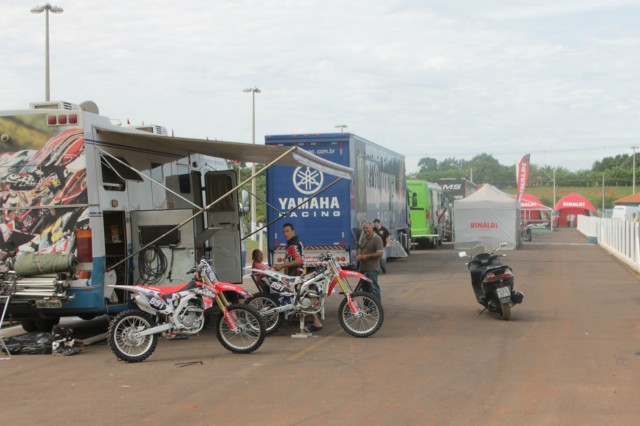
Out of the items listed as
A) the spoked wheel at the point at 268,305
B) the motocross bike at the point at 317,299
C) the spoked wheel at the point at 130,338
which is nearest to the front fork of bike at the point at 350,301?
the motocross bike at the point at 317,299

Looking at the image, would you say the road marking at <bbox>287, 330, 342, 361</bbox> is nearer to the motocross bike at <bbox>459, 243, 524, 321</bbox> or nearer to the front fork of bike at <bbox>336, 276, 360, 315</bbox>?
the front fork of bike at <bbox>336, 276, 360, 315</bbox>

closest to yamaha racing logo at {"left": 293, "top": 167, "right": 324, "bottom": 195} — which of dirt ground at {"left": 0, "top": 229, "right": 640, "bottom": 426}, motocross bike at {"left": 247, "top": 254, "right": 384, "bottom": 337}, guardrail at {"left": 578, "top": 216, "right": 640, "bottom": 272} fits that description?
dirt ground at {"left": 0, "top": 229, "right": 640, "bottom": 426}

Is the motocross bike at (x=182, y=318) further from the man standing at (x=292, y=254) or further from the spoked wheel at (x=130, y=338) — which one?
the man standing at (x=292, y=254)

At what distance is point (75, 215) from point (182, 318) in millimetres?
2030

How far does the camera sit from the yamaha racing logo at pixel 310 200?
19.1 meters

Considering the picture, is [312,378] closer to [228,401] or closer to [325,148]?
[228,401]

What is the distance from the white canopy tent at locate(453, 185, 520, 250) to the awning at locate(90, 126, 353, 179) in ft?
85.0

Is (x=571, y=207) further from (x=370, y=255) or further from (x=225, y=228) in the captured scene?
(x=370, y=255)

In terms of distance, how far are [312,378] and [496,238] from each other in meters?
30.8

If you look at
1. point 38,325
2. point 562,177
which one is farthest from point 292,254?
point 562,177

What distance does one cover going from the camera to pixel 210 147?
11867mm

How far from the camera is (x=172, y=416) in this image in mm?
6961

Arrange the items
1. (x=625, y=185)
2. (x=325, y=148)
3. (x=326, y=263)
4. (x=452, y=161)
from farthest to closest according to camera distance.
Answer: (x=452, y=161), (x=625, y=185), (x=325, y=148), (x=326, y=263)

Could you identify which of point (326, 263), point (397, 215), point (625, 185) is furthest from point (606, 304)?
point (625, 185)
